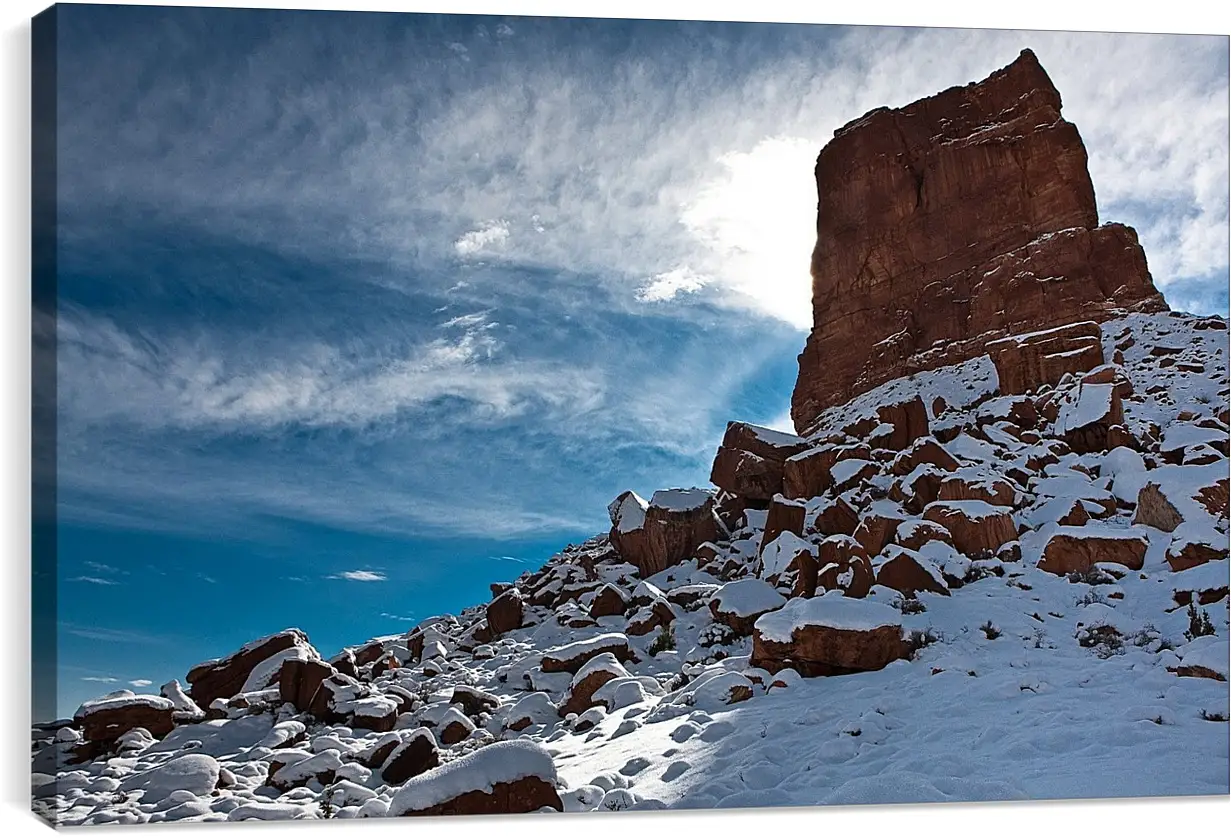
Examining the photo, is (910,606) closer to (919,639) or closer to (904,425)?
(919,639)

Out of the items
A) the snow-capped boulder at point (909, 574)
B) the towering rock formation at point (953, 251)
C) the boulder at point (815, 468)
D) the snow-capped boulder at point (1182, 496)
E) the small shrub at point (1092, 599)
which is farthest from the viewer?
the towering rock formation at point (953, 251)

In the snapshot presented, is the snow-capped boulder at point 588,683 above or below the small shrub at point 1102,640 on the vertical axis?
above

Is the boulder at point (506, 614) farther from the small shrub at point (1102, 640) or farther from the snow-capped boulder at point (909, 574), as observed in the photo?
the small shrub at point (1102, 640)

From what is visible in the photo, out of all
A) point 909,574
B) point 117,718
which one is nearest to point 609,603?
point 909,574

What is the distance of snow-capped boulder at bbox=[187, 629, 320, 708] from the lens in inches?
393

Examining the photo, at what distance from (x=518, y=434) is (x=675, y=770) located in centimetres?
428

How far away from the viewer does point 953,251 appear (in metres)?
25.6

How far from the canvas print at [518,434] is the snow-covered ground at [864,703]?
4cm

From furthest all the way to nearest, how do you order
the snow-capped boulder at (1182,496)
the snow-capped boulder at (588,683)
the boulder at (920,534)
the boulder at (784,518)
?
the boulder at (784,518) < the boulder at (920,534) < the snow-capped boulder at (588,683) < the snow-capped boulder at (1182,496)

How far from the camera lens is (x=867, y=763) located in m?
5.64

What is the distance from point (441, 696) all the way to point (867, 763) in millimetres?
5563

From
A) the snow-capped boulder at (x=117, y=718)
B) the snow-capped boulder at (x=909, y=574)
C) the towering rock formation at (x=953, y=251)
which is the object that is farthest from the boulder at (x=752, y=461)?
the snow-capped boulder at (x=117, y=718)

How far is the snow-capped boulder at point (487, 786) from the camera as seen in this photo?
517 centimetres

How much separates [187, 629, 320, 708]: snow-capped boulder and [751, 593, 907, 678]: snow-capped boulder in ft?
18.8
